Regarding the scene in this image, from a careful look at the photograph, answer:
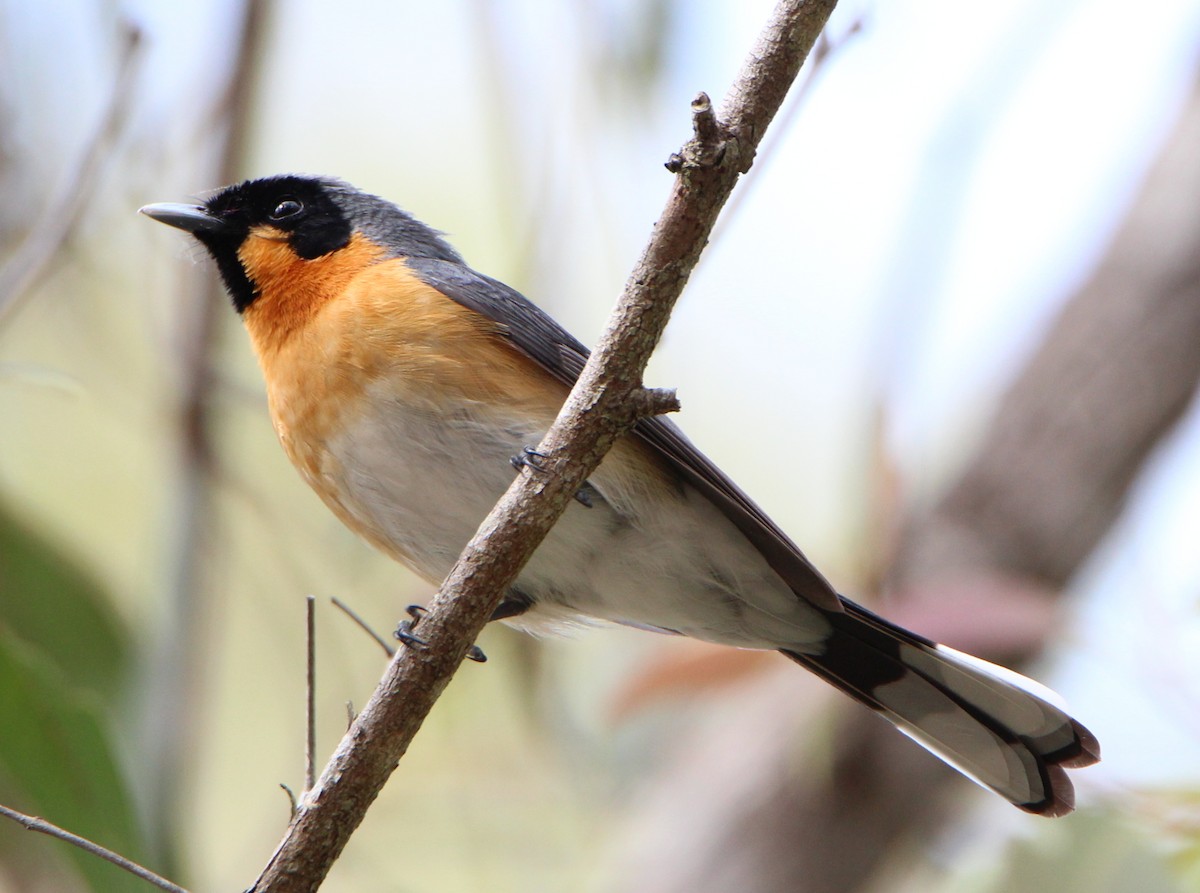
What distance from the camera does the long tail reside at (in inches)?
138

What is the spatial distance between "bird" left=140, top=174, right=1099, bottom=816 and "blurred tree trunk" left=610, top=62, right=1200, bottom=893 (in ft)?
3.59

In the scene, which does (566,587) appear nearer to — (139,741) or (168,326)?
(139,741)

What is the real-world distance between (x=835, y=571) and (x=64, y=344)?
3.60 metres

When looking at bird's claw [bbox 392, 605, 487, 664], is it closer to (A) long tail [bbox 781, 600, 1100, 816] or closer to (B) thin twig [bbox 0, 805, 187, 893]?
(B) thin twig [bbox 0, 805, 187, 893]

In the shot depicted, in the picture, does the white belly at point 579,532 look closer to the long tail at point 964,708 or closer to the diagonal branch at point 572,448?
the long tail at point 964,708

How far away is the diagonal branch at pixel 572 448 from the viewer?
229cm

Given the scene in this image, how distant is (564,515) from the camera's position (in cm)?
338

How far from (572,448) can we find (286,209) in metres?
2.03

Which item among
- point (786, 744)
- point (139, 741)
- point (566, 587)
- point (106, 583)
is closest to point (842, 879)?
point (786, 744)

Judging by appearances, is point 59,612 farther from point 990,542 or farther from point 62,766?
point 990,542

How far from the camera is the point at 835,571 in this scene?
5031mm

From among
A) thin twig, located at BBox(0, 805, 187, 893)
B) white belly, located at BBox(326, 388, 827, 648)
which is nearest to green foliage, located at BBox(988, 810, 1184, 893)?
white belly, located at BBox(326, 388, 827, 648)

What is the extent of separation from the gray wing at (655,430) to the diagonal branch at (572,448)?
70cm

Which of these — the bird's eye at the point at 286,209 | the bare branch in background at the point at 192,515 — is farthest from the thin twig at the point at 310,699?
the bird's eye at the point at 286,209
